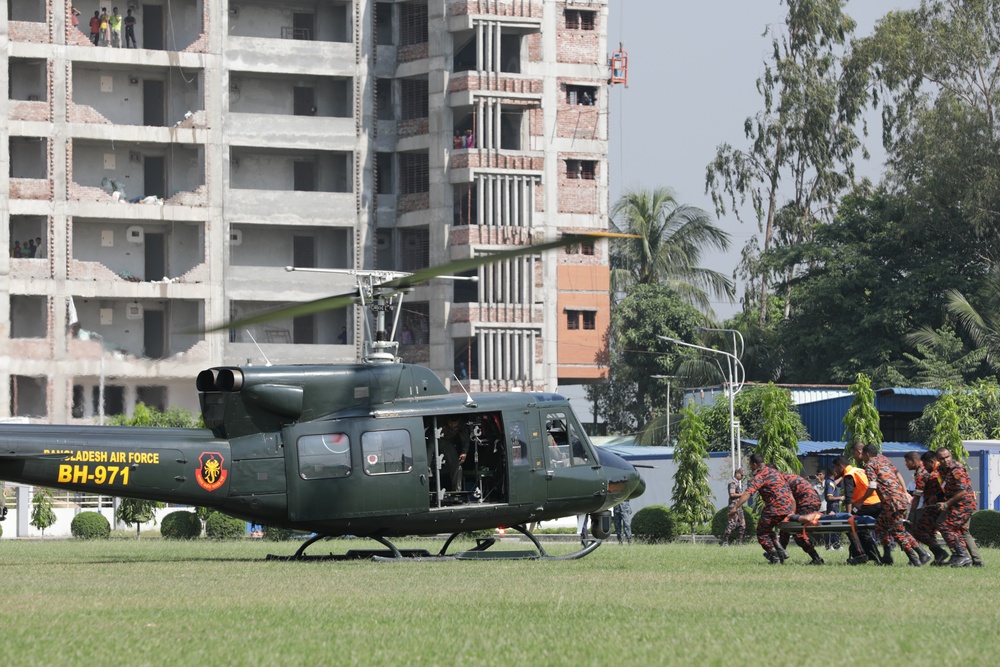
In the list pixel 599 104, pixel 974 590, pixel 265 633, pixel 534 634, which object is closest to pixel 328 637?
pixel 265 633

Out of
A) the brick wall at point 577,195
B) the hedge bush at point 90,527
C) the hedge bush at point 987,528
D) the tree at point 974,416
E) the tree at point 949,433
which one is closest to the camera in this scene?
the hedge bush at point 987,528

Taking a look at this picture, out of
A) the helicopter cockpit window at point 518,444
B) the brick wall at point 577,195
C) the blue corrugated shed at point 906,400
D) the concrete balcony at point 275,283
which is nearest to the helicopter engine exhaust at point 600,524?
the helicopter cockpit window at point 518,444

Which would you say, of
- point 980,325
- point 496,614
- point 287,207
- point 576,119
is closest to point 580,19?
point 576,119

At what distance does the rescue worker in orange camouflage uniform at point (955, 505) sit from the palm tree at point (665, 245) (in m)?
62.4

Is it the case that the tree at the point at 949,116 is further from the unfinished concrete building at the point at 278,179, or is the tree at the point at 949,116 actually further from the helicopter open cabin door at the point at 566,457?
the helicopter open cabin door at the point at 566,457

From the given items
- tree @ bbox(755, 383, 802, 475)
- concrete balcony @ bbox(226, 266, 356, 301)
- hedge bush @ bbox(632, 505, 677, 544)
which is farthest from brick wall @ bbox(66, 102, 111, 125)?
hedge bush @ bbox(632, 505, 677, 544)

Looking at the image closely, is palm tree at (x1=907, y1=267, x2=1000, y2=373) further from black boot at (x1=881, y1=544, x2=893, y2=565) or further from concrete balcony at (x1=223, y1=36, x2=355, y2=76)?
black boot at (x1=881, y1=544, x2=893, y2=565)

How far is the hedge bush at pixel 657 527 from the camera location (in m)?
37.7

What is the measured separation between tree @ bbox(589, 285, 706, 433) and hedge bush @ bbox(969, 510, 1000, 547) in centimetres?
4568

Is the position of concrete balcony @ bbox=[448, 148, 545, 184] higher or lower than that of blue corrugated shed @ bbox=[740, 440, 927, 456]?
higher

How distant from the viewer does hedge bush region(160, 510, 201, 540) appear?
39.5 meters

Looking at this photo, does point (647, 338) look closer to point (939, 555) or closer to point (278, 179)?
point (278, 179)

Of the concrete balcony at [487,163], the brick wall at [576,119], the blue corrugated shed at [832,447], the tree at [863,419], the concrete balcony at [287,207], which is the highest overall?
the brick wall at [576,119]

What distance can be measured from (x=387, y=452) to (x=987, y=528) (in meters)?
14.7
